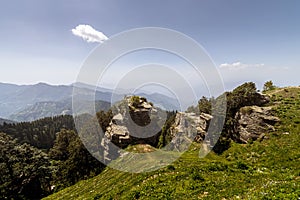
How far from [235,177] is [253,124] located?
25.5 meters

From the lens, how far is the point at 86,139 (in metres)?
76.8

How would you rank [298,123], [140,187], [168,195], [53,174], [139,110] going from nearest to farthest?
[168,195]
[140,187]
[298,123]
[139,110]
[53,174]

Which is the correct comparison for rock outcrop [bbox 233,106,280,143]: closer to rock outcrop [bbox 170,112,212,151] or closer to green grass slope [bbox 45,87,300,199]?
green grass slope [bbox 45,87,300,199]

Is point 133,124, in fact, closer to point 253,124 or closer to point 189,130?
point 189,130

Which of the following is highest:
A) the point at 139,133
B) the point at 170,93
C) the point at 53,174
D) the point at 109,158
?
the point at 170,93

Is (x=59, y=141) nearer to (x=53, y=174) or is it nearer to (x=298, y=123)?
(x=53, y=174)

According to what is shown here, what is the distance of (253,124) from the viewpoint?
1633 inches

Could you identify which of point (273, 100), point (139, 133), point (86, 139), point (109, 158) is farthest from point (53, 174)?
point (273, 100)

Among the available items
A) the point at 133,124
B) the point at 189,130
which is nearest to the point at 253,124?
the point at 189,130

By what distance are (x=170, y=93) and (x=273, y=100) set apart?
35.8m

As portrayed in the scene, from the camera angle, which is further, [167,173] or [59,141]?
[59,141]

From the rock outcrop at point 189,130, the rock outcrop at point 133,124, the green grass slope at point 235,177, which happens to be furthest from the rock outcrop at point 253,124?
the rock outcrop at point 133,124

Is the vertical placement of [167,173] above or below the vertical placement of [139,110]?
below

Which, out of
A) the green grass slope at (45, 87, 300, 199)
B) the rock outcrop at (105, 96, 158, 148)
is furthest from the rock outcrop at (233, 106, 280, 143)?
the rock outcrop at (105, 96, 158, 148)
